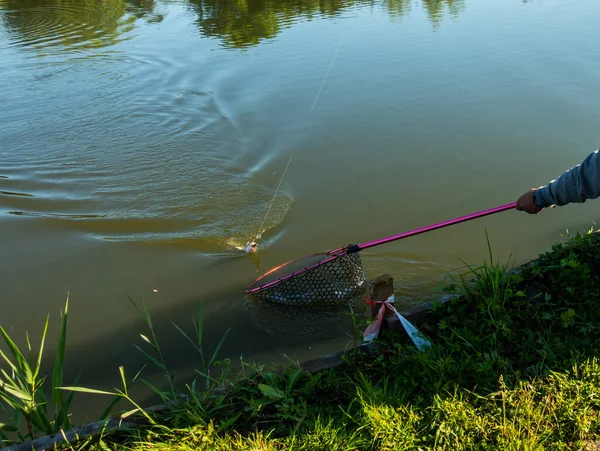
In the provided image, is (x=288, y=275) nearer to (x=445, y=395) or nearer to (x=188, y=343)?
(x=188, y=343)

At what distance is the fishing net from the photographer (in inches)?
169

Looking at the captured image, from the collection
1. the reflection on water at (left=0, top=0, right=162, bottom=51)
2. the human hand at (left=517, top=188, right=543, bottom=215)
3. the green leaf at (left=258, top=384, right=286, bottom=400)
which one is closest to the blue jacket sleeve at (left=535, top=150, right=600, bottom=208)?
the human hand at (left=517, top=188, right=543, bottom=215)

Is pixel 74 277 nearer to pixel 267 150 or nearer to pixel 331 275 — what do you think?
pixel 331 275

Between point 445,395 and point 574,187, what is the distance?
58.9 inches

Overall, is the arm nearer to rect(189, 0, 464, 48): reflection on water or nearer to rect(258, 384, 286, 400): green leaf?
rect(258, 384, 286, 400): green leaf

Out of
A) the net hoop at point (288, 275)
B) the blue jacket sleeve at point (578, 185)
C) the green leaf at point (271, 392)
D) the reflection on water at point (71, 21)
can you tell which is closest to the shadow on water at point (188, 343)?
the net hoop at point (288, 275)

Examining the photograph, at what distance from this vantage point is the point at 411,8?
636 inches

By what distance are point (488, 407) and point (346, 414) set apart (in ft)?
2.24

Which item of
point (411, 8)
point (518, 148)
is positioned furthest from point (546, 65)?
point (411, 8)

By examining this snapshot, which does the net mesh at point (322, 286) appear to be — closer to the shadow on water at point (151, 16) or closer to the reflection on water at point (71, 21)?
the shadow on water at point (151, 16)

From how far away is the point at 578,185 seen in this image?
307 cm

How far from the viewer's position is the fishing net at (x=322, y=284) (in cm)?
429

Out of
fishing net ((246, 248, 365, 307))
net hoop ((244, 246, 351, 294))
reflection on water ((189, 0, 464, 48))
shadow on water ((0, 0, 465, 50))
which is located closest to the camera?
net hoop ((244, 246, 351, 294))

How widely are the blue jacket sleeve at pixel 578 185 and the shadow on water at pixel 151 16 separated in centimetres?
1053
